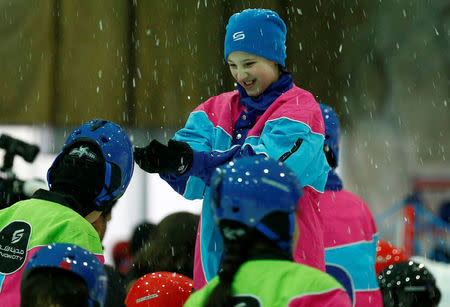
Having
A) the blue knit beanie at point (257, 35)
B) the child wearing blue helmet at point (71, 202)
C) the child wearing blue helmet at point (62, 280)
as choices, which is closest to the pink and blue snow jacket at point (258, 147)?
the blue knit beanie at point (257, 35)

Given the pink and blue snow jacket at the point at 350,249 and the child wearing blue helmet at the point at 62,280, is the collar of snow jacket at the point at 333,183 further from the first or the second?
the child wearing blue helmet at the point at 62,280

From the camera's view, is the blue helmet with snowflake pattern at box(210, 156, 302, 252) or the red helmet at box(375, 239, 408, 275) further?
the red helmet at box(375, 239, 408, 275)

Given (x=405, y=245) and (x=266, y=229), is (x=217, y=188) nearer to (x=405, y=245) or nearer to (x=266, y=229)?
(x=266, y=229)

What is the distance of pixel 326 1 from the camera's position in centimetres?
712

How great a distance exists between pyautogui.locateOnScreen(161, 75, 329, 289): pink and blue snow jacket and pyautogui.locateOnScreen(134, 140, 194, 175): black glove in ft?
0.12

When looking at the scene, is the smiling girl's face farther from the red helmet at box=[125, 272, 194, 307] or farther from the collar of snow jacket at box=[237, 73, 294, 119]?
the red helmet at box=[125, 272, 194, 307]

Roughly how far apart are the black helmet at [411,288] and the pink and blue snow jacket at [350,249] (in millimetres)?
255

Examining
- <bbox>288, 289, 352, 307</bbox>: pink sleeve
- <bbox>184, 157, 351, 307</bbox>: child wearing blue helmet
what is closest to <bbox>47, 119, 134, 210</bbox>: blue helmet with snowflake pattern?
<bbox>184, 157, 351, 307</bbox>: child wearing blue helmet

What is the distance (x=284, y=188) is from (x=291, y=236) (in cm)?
11

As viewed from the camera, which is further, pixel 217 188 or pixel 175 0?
pixel 175 0

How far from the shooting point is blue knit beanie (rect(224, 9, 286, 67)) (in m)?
2.41

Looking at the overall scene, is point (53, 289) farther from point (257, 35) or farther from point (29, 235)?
point (257, 35)

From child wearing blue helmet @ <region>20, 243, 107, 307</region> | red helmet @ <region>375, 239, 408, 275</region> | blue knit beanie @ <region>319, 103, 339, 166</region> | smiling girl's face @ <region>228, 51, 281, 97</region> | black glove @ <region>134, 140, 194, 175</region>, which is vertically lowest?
red helmet @ <region>375, 239, 408, 275</region>

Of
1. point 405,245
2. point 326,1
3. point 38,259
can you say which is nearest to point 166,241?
point 38,259
